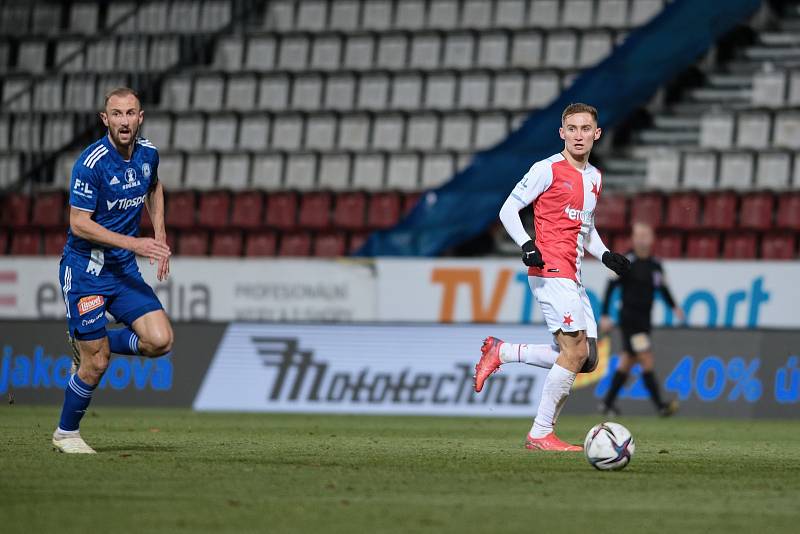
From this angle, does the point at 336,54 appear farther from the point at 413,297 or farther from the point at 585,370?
the point at 585,370

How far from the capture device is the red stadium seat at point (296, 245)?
23047 mm

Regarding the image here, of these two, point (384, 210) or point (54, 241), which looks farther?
point (54, 241)

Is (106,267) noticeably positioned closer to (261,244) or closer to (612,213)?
(612,213)

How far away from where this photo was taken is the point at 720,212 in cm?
2109

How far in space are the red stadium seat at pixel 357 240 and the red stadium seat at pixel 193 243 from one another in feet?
8.06

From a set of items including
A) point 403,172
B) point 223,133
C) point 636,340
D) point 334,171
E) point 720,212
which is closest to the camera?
point 636,340

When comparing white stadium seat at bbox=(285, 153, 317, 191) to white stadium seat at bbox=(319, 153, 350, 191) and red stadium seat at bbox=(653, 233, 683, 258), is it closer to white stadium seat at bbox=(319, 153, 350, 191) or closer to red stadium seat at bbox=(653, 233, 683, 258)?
white stadium seat at bbox=(319, 153, 350, 191)

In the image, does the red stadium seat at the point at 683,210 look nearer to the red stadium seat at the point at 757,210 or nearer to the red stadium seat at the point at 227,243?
the red stadium seat at the point at 757,210

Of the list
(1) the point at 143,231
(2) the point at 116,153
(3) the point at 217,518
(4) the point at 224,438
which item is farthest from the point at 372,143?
(3) the point at 217,518

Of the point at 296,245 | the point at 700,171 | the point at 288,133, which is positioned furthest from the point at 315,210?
the point at 700,171

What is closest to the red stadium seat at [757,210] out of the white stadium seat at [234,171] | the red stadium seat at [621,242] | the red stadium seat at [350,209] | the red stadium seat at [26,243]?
the red stadium seat at [621,242]

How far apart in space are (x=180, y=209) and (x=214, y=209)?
606 mm

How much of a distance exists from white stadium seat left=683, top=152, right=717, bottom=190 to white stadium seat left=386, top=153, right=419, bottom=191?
14.7 feet

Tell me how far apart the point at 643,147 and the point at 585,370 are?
45.1 feet
